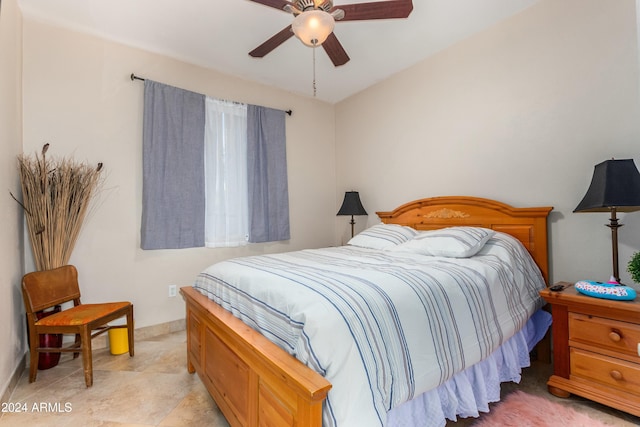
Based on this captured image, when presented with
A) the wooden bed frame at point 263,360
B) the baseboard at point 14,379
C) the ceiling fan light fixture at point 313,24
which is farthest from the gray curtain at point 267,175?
the baseboard at point 14,379

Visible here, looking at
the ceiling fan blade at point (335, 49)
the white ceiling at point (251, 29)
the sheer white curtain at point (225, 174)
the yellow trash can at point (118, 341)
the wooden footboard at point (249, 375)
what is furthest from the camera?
the sheer white curtain at point (225, 174)

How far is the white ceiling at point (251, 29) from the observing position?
2303mm

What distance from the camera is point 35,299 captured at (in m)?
2.01

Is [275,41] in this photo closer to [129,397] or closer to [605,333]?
[129,397]

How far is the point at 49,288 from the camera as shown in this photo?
2.13 meters

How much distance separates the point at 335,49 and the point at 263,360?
2.06 meters

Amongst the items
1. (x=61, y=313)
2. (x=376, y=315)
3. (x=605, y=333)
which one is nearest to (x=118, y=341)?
(x=61, y=313)

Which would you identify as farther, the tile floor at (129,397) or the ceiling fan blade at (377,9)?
the ceiling fan blade at (377,9)

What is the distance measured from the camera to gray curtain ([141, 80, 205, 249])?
9.10 feet

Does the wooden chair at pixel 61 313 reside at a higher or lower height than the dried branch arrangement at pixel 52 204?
lower

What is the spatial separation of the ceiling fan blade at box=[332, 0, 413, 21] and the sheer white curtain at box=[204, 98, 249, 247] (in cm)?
186

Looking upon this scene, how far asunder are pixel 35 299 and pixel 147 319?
93 centimetres

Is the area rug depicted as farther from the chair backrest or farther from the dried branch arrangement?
the dried branch arrangement

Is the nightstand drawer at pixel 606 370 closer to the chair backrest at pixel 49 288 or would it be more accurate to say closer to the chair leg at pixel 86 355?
the chair leg at pixel 86 355
